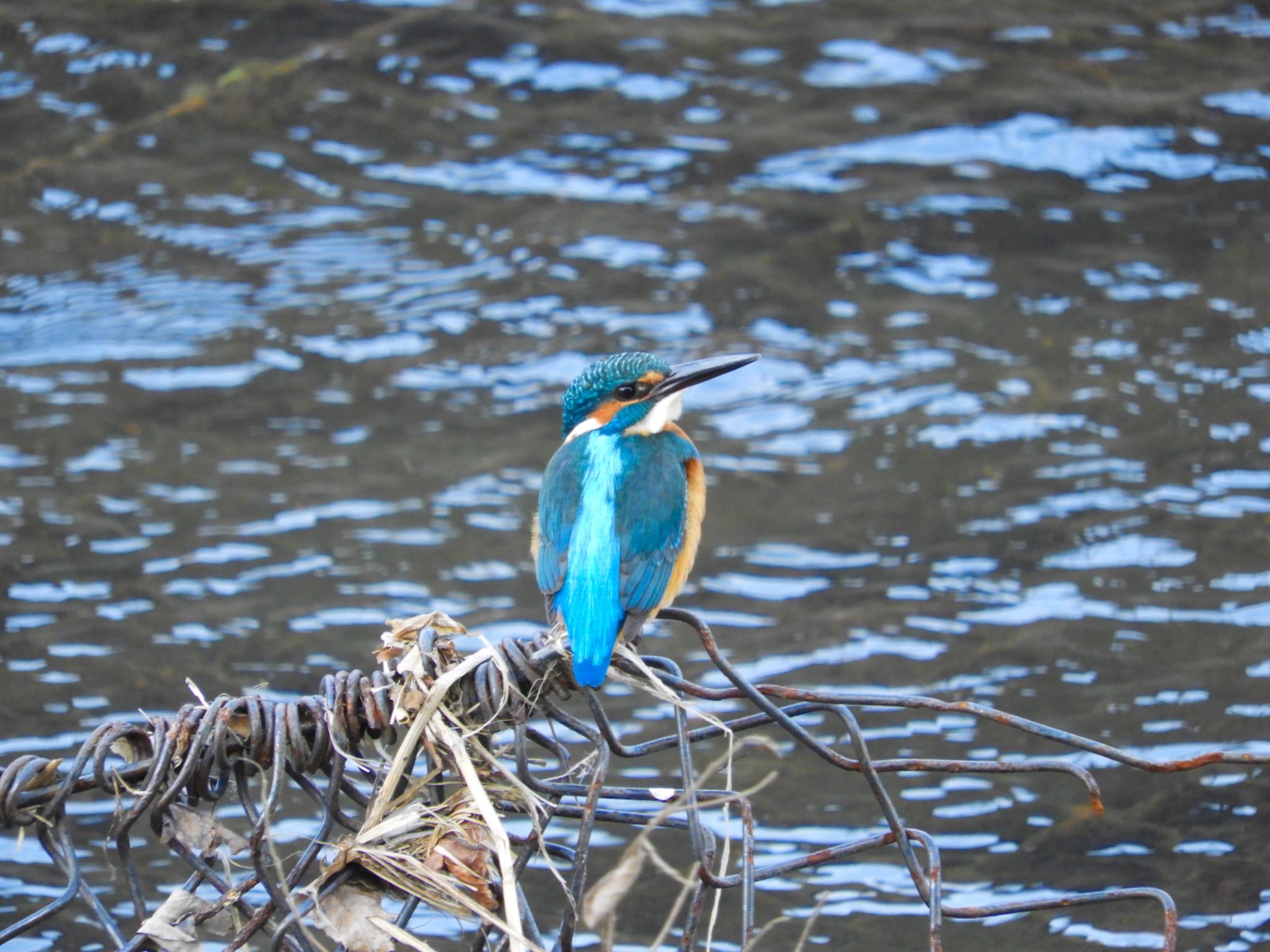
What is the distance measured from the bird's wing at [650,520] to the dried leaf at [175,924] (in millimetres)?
786

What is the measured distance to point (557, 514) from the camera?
2338 mm

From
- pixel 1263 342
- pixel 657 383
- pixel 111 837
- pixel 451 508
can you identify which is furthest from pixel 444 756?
pixel 1263 342

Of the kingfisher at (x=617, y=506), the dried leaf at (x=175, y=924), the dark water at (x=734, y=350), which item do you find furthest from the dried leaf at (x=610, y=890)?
the dark water at (x=734, y=350)

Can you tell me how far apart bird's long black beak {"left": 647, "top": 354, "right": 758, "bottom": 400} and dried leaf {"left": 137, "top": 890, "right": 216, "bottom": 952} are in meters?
1.32

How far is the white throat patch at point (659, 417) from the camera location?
2650 mm

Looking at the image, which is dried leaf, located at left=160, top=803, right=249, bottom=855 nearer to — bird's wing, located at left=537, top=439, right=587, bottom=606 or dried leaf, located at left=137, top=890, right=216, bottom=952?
dried leaf, located at left=137, top=890, right=216, bottom=952

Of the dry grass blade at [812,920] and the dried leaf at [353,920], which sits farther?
the dried leaf at [353,920]

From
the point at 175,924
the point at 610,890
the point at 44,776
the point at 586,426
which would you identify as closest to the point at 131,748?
the point at 44,776

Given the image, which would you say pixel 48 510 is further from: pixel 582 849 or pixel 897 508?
pixel 582 849

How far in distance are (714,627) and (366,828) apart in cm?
275

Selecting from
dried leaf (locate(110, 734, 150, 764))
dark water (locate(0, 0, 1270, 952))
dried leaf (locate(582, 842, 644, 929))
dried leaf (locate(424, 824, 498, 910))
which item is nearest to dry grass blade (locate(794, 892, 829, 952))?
dried leaf (locate(582, 842, 644, 929))

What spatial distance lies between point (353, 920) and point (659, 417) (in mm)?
1272

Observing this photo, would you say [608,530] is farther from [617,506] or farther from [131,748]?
[131,748]

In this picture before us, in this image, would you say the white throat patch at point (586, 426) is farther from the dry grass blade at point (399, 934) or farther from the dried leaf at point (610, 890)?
the dried leaf at point (610, 890)
